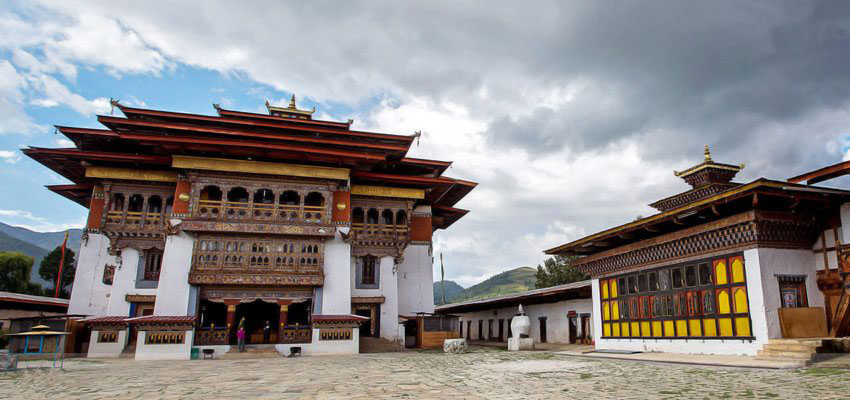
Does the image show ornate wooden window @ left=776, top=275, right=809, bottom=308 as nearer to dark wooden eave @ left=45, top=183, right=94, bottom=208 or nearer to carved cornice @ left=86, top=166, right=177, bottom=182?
carved cornice @ left=86, top=166, right=177, bottom=182

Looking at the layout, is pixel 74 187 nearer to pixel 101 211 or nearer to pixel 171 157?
pixel 101 211

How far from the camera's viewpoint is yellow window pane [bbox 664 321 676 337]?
1600 cm

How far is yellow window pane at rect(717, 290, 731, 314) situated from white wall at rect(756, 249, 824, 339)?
78cm

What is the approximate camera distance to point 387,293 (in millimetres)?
25047

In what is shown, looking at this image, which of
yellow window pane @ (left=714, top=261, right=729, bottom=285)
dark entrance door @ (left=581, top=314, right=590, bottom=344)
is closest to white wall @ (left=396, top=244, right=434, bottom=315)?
dark entrance door @ (left=581, top=314, right=590, bottom=344)

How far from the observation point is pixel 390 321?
24.6 m

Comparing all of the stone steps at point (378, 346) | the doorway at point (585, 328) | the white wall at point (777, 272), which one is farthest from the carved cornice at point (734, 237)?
the stone steps at point (378, 346)

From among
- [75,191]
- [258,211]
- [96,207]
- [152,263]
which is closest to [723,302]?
[258,211]

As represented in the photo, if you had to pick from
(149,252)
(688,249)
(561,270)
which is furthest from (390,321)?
(561,270)

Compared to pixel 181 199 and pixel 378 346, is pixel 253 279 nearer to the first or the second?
pixel 181 199

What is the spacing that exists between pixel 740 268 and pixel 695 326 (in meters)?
2.36

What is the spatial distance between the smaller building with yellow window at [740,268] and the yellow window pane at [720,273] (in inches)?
1.1

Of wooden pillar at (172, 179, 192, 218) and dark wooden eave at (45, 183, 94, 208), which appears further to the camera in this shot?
dark wooden eave at (45, 183, 94, 208)

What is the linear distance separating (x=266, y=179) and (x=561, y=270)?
33.5 meters
